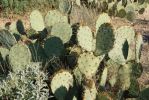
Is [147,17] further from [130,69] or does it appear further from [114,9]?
[130,69]

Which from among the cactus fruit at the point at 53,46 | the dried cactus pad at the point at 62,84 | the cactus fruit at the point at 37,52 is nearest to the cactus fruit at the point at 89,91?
the dried cactus pad at the point at 62,84

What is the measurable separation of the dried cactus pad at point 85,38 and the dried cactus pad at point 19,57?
0.61 metres

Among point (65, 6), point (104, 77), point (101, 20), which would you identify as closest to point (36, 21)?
point (101, 20)

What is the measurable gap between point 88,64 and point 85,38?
20.1 inches

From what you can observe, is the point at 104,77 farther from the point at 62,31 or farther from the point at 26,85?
the point at 26,85

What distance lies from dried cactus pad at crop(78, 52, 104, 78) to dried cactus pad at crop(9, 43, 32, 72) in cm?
63

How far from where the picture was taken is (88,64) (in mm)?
4500

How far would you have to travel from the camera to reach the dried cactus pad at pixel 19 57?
4707 millimetres

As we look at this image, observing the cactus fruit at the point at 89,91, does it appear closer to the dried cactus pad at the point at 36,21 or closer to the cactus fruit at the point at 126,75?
the cactus fruit at the point at 126,75

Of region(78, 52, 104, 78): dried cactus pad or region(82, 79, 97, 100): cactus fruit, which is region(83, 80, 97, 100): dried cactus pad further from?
region(78, 52, 104, 78): dried cactus pad

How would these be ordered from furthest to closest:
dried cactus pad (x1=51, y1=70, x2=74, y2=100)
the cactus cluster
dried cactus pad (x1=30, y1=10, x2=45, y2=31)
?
dried cactus pad (x1=30, y1=10, x2=45, y2=31) → the cactus cluster → dried cactus pad (x1=51, y1=70, x2=74, y2=100)

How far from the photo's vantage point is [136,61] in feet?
16.0

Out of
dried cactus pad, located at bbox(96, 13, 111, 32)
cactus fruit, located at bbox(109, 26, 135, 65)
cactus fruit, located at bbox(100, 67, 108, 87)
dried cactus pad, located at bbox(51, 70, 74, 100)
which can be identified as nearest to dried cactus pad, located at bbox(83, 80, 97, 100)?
dried cactus pad, located at bbox(51, 70, 74, 100)

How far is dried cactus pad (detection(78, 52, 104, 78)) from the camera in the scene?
Answer: 14.6ft
